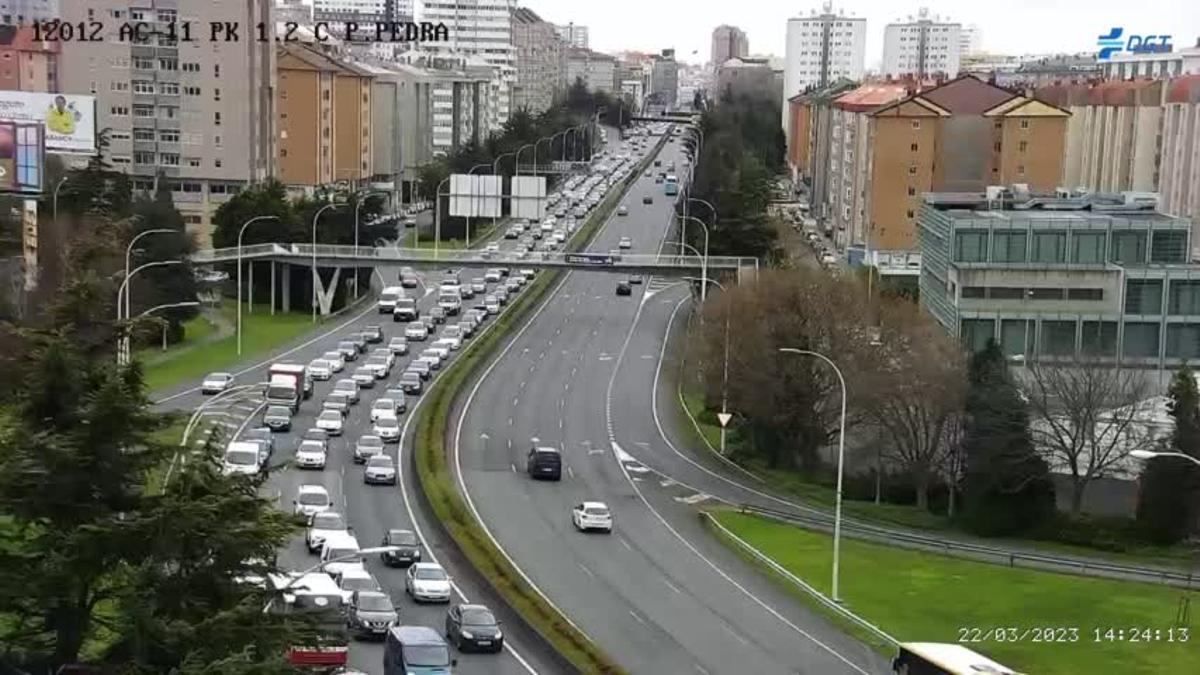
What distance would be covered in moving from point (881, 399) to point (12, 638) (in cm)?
2673

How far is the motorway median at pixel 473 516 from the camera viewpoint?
23.6m

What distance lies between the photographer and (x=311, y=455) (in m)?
37.6

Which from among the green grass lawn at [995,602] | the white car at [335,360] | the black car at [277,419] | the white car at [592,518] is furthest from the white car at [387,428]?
the green grass lawn at [995,602]

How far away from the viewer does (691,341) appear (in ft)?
157

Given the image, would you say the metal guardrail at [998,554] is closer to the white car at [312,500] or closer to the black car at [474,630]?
the white car at [312,500]

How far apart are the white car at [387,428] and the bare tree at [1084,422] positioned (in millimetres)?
15347

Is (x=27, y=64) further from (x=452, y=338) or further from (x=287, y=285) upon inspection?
(x=452, y=338)

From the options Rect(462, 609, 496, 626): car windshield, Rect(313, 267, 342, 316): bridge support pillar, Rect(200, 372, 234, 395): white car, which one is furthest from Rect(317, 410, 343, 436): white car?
Rect(313, 267, 342, 316): bridge support pillar

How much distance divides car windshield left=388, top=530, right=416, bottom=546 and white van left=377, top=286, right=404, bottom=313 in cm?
3640

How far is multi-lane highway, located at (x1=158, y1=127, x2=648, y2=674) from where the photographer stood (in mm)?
23641

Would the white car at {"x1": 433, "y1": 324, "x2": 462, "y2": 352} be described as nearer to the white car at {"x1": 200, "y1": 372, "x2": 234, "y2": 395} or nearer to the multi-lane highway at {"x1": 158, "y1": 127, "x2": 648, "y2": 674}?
the multi-lane highway at {"x1": 158, "y1": 127, "x2": 648, "y2": 674}

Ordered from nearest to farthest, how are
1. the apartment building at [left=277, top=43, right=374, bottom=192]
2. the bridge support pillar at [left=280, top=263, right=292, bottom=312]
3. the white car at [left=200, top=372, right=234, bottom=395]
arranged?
the white car at [left=200, top=372, right=234, bottom=395] → the bridge support pillar at [left=280, top=263, right=292, bottom=312] → the apartment building at [left=277, top=43, right=374, bottom=192]

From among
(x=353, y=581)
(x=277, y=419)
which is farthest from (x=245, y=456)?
(x=353, y=581)

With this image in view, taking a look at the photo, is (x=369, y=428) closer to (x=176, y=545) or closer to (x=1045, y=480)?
(x=1045, y=480)
